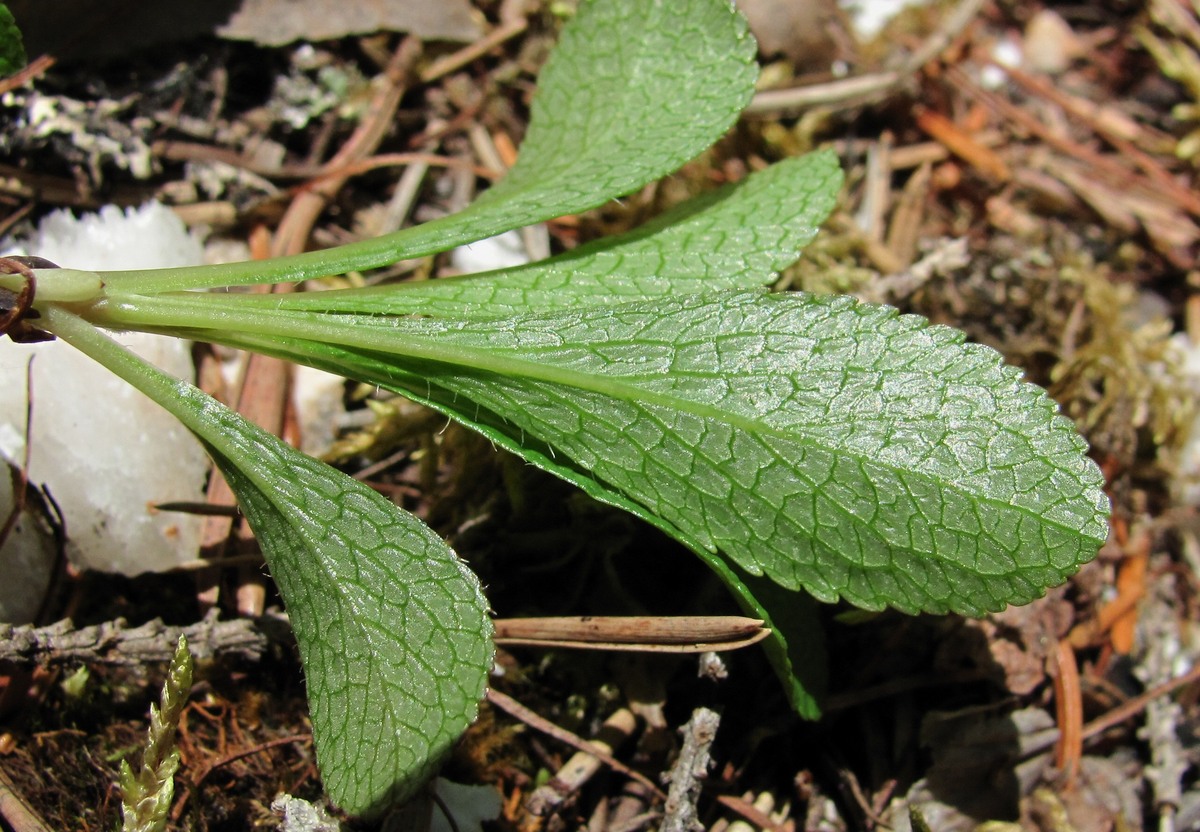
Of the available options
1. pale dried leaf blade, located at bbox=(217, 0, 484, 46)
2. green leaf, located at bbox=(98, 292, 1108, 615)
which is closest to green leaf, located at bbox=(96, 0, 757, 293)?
green leaf, located at bbox=(98, 292, 1108, 615)

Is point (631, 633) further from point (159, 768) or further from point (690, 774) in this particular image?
point (159, 768)

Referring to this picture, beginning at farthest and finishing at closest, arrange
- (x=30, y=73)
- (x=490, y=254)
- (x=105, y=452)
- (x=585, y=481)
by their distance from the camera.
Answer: (x=490, y=254) < (x=30, y=73) < (x=105, y=452) < (x=585, y=481)

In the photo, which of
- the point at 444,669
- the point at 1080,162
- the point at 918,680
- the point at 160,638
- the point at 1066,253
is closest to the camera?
the point at 444,669

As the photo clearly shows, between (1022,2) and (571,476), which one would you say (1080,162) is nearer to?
(1022,2)

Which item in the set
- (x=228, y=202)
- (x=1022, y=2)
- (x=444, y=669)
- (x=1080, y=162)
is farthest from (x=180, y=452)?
(x=1022, y=2)

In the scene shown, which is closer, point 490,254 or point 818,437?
point 818,437

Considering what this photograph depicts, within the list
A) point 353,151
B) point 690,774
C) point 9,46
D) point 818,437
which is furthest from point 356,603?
point 353,151
